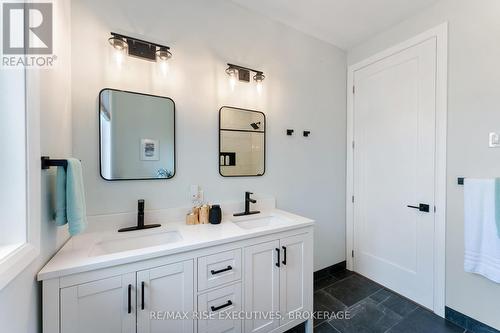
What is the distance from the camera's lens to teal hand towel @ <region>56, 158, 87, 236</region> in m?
1.04

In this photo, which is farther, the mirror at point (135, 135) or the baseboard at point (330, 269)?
the baseboard at point (330, 269)

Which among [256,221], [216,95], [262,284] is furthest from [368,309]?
[216,95]

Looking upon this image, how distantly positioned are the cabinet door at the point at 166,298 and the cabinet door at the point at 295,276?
0.68m

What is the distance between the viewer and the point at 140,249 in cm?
115

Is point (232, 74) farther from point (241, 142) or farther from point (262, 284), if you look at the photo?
point (262, 284)

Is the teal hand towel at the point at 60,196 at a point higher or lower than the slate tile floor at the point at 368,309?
higher

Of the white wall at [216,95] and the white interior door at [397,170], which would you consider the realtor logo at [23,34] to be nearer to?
the white wall at [216,95]

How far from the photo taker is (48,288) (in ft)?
3.05

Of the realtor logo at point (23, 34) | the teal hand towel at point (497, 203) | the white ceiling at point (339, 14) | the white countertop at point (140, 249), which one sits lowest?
the white countertop at point (140, 249)

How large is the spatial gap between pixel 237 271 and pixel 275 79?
179 cm

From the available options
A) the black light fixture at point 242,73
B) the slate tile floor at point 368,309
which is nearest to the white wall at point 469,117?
the slate tile floor at point 368,309

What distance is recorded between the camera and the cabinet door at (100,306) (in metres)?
0.97

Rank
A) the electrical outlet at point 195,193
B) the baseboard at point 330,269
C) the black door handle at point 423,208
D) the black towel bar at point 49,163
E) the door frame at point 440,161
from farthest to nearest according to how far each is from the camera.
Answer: the baseboard at point 330,269 → the black door handle at point 423,208 → the door frame at point 440,161 → the electrical outlet at point 195,193 → the black towel bar at point 49,163

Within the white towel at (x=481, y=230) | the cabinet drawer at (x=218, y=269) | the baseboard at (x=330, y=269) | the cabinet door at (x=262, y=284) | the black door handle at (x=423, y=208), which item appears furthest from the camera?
the baseboard at (x=330, y=269)
